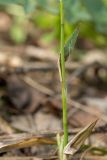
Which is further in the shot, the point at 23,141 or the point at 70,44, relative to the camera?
the point at 23,141

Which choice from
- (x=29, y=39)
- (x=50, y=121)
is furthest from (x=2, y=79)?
(x=29, y=39)

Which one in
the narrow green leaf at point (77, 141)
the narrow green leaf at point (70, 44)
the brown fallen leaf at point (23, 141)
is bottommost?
the brown fallen leaf at point (23, 141)

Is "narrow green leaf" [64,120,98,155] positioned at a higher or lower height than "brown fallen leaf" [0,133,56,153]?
higher

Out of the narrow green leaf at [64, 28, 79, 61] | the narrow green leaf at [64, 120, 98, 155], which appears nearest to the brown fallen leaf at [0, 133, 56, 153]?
the narrow green leaf at [64, 120, 98, 155]

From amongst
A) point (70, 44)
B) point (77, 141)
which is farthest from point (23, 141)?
point (70, 44)

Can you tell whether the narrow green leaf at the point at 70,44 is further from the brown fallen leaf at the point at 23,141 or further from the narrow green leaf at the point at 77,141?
the brown fallen leaf at the point at 23,141

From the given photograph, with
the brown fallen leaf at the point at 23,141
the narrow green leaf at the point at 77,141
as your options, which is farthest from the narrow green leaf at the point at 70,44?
the brown fallen leaf at the point at 23,141

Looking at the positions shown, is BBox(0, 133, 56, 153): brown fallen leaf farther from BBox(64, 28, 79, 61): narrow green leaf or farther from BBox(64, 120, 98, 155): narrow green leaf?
BBox(64, 28, 79, 61): narrow green leaf

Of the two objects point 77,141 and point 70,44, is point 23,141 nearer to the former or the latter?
point 77,141
